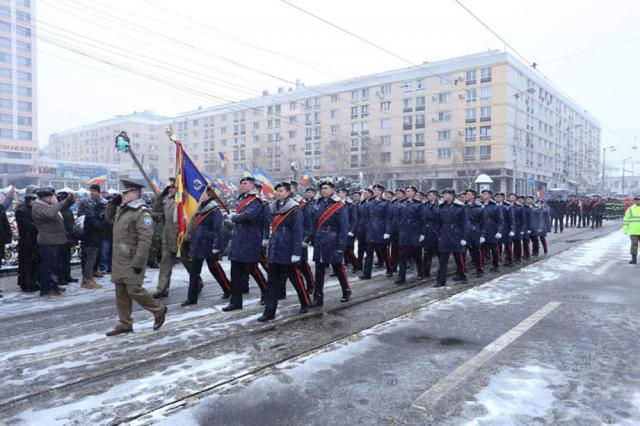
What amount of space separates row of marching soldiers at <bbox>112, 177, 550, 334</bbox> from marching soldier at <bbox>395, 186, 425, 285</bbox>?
0.06 ft

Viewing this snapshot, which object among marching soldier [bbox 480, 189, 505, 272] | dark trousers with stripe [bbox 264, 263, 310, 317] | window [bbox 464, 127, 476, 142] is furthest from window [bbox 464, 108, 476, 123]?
dark trousers with stripe [bbox 264, 263, 310, 317]

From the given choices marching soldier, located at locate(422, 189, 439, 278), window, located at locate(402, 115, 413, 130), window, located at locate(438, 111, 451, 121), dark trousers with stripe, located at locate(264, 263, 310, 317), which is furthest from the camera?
window, located at locate(402, 115, 413, 130)

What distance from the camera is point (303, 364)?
15.2ft

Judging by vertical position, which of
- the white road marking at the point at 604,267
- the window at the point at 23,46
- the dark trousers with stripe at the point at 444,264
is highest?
the window at the point at 23,46

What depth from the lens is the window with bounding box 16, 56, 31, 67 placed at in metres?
69.5

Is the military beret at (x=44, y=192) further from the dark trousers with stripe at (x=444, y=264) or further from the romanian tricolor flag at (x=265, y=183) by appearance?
the dark trousers with stripe at (x=444, y=264)

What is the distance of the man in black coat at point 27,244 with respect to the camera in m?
8.30

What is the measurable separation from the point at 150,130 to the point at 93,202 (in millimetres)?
101583

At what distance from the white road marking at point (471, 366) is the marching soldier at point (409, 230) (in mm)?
2827

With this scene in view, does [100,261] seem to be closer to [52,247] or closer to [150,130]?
[52,247]

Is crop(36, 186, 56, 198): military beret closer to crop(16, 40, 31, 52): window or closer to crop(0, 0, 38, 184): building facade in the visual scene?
crop(0, 0, 38, 184): building facade

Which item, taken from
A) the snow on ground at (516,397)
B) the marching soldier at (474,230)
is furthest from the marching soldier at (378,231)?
the snow on ground at (516,397)

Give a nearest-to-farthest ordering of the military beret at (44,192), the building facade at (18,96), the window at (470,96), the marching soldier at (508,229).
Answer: the military beret at (44,192)
the marching soldier at (508,229)
the window at (470,96)
the building facade at (18,96)

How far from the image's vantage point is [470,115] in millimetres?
54500
